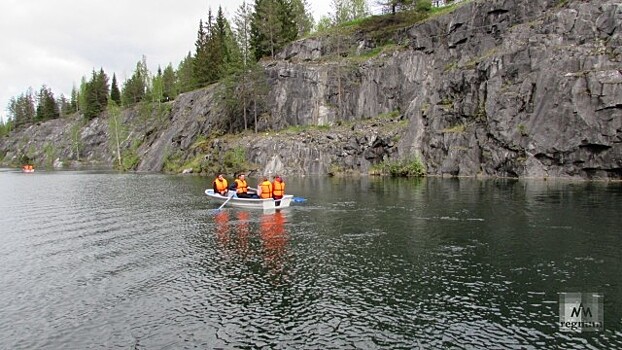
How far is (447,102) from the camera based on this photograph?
68.9m

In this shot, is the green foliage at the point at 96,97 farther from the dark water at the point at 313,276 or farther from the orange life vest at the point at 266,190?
the orange life vest at the point at 266,190

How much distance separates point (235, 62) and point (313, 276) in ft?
233

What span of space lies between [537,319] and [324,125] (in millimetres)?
70973

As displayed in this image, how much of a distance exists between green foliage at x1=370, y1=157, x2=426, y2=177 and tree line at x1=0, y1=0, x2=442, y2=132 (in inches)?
1059

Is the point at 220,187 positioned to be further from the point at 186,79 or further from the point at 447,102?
the point at 186,79

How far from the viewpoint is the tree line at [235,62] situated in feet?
282

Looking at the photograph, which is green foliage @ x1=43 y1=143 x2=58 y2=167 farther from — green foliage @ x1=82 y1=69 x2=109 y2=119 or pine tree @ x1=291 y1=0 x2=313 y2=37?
pine tree @ x1=291 y1=0 x2=313 y2=37

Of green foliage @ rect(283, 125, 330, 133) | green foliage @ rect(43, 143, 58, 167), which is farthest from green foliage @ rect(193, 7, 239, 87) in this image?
green foliage @ rect(43, 143, 58, 167)

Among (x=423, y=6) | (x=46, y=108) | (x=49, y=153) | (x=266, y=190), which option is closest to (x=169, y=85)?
(x=49, y=153)

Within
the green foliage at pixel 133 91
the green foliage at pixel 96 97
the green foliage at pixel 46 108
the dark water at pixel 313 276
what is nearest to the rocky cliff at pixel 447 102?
the dark water at pixel 313 276

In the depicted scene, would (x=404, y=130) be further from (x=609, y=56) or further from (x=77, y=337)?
(x=77, y=337)

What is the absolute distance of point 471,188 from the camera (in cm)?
4725

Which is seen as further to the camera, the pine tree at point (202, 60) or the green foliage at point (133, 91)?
the green foliage at point (133, 91)

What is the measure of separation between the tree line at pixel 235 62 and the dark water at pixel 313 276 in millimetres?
53592
